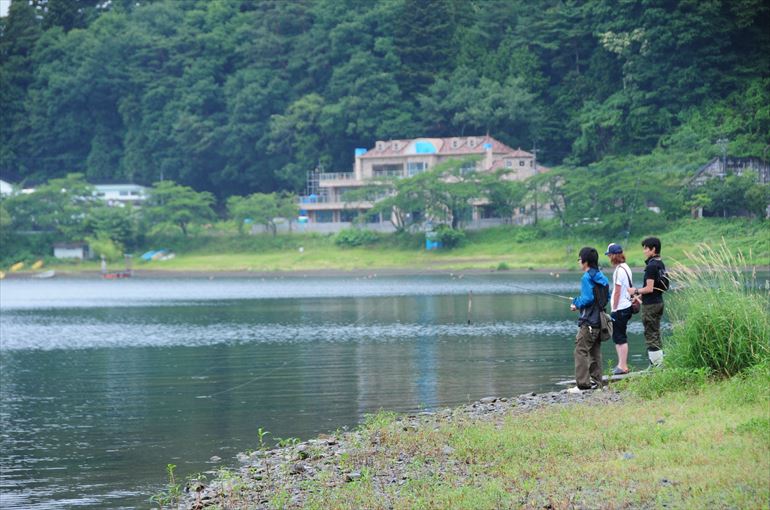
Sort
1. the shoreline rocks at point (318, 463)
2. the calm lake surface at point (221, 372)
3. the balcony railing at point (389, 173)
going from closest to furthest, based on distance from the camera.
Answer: the shoreline rocks at point (318, 463), the calm lake surface at point (221, 372), the balcony railing at point (389, 173)

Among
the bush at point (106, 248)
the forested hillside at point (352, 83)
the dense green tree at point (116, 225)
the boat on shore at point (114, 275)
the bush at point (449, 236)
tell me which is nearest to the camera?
the bush at point (449, 236)

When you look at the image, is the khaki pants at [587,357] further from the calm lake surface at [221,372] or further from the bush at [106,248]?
the bush at [106,248]

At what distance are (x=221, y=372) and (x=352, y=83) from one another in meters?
67.2

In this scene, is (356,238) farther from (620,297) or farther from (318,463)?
(318,463)

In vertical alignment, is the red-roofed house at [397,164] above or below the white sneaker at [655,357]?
above

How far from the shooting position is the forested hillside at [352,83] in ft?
266

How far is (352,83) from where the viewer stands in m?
91.8

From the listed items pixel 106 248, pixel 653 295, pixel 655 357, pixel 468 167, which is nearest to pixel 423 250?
pixel 468 167

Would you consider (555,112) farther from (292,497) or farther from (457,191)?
(292,497)

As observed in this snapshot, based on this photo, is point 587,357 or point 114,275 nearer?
point 587,357

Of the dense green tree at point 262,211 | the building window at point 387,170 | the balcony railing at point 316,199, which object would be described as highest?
the building window at point 387,170

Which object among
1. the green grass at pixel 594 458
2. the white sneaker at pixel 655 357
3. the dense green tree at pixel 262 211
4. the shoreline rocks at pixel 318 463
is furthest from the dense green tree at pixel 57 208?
the green grass at pixel 594 458

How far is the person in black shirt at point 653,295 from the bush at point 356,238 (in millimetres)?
62856

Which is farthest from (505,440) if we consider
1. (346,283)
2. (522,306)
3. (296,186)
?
(296,186)
